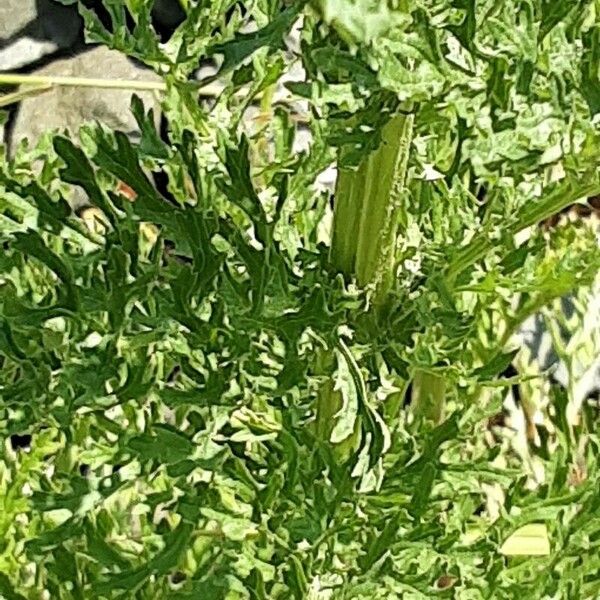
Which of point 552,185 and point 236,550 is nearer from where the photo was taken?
point 552,185

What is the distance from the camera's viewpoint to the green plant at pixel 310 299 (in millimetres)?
843

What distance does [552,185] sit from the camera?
0.96m

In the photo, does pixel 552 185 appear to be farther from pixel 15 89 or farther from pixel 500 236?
pixel 15 89

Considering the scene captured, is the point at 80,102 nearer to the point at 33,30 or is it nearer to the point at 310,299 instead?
the point at 33,30

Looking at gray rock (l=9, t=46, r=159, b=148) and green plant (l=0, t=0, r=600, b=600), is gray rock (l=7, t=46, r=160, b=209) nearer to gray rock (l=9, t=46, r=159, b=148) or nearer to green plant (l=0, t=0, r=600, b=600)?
gray rock (l=9, t=46, r=159, b=148)

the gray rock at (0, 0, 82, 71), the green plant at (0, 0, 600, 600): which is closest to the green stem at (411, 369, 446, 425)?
the green plant at (0, 0, 600, 600)

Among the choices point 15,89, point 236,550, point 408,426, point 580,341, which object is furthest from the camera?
point 15,89

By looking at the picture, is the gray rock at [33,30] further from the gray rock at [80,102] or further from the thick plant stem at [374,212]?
the thick plant stem at [374,212]

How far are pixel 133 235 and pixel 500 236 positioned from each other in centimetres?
26

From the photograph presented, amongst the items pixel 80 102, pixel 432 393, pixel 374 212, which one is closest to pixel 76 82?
pixel 80 102

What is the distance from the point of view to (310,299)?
0.93 m

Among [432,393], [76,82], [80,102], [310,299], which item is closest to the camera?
[310,299]

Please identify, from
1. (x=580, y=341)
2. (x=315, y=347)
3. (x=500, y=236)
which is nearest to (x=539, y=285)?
(x=500, y=236)

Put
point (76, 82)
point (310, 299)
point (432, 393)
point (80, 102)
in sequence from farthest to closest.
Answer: point (80, 102), point (76, 82), point (432, 393), point (310, 299)
